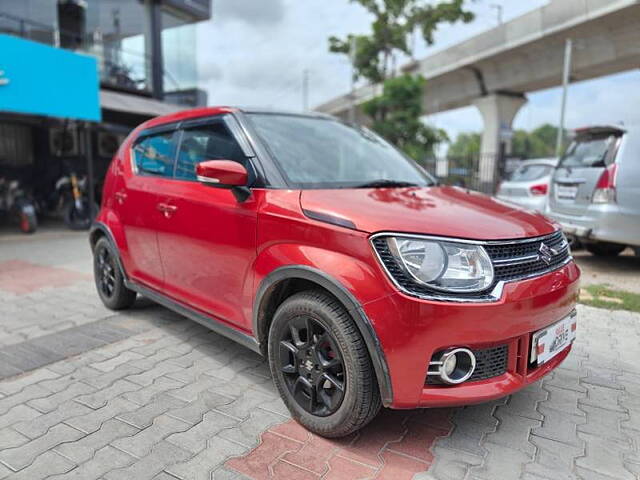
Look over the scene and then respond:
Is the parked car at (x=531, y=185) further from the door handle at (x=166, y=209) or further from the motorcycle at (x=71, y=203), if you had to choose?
the motorcycle at (x=71, y=203)

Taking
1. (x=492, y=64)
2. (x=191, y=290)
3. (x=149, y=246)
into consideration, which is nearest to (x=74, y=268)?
(x=149, y=246)

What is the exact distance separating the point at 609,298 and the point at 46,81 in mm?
9764

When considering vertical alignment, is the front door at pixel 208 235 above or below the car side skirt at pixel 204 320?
above

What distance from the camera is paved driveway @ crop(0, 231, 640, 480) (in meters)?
2.12

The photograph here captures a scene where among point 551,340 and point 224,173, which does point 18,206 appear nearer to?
point 224,173

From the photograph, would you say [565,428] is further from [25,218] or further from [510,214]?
[25,218]

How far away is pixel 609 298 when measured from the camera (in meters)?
4.78

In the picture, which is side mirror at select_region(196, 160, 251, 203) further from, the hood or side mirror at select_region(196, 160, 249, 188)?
the hood

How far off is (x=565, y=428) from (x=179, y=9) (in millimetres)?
17819

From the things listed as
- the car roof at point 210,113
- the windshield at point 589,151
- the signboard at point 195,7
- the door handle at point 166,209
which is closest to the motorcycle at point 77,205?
the car roof at point 210,113

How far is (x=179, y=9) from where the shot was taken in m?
16.4

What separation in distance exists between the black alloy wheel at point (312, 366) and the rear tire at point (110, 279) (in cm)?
228

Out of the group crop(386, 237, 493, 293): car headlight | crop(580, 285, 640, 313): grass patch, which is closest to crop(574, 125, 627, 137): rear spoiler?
crop(580, 285, 640, 313): grass patch

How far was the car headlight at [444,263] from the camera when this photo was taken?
200 centimetres
